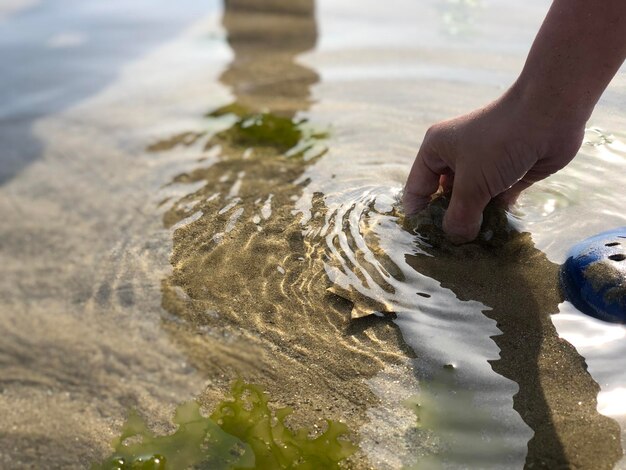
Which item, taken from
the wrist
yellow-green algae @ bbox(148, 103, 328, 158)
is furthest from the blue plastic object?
yellow-green algae @ bbox(148, 103, 328, 158)

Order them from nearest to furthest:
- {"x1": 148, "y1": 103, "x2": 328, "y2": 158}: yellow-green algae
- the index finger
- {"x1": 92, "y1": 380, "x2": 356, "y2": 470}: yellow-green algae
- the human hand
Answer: {"x1": 92, "y1": 380, "x2": 356, "y2": 470}: yellow-green algae, the human hand, the index finger, {"x1": 148, "y1": 103, "x2": 328, "y2": 158}: yellow-green algae

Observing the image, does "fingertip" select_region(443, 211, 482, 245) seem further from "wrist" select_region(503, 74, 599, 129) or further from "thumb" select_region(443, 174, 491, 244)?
"wrist" select_region(503, 74, 599, 129)

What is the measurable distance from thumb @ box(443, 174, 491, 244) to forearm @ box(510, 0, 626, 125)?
1.10 ft

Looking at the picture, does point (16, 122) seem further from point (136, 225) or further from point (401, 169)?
point (401, 169)

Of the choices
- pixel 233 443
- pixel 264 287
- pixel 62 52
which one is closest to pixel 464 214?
pixel 264 287

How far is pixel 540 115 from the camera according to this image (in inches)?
83.6

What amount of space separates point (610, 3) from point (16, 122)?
377 cm

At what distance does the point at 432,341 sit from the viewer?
2.37 m

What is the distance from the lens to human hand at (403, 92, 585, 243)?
7.06ft

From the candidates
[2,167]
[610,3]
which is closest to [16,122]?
[2,167]

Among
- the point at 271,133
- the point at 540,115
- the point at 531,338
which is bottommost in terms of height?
the point at 531,338

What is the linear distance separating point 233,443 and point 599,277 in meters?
1.41

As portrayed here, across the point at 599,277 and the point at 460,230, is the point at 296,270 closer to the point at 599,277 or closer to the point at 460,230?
the point at 460,230

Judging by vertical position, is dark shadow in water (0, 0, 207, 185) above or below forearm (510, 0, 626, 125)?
below
